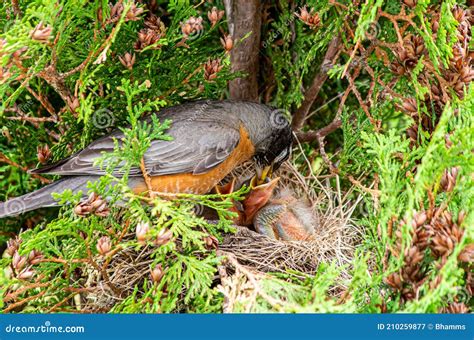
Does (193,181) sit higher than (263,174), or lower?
higher

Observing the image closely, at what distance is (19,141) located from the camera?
346cm

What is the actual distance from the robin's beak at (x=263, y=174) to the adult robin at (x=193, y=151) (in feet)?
0.27

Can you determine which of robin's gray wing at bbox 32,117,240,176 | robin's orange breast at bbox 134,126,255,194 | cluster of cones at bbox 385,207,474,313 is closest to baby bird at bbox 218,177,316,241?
robin's orange breast at bbox 134,126,255,194

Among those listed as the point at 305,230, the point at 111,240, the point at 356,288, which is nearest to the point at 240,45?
the point at 305,230

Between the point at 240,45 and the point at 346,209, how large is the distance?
115cm

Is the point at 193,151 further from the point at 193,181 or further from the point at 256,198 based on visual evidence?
the point at 256,198

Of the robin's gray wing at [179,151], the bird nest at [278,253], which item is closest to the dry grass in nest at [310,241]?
the bird nest at [278,253]

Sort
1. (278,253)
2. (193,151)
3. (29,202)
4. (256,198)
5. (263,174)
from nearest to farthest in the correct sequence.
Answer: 1. (29,202)
2. (278,253)
3. (193,151)
4. (256,198)
5. (263,174)

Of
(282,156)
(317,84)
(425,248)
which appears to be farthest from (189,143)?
(425,248)

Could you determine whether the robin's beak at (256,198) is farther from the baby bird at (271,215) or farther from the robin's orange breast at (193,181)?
the robin's orange breast at (193,181)

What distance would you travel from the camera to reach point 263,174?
401cm

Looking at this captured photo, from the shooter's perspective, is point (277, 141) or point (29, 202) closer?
point (29, 202)

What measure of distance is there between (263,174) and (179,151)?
2.50 ft

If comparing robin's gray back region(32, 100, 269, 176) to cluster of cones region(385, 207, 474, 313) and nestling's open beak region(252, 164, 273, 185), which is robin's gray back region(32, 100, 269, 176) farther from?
cluster of cones region(385, 207, 474, 313)
